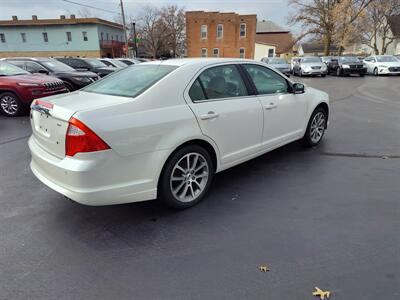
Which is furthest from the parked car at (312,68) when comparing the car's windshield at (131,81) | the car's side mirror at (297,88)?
the car's windshield at (131,81)

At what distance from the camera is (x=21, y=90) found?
8227 mm

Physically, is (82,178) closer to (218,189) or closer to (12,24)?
(218,189)

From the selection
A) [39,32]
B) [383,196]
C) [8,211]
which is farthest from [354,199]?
[39,32]

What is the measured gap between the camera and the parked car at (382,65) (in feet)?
68.7

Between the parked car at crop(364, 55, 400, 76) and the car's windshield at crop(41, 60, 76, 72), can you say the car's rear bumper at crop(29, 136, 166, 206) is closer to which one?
the car's windshield at crop(41, 60, 76, 72)

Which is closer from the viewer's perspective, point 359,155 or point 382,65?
point 359,155

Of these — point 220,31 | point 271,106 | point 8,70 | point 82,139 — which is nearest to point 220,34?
point 220,31

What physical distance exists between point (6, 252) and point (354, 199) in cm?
369

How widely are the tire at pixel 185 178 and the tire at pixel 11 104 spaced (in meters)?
7.44

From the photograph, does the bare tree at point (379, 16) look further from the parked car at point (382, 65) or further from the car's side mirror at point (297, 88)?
the car's side mirror at point (297, 88)

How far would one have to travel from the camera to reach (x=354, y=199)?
340cm

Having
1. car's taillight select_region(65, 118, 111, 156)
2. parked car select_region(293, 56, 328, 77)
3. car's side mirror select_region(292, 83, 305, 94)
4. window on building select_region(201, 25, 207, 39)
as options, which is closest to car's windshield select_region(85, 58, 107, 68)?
car's side mirror select_region(292, 83, 305, 94)

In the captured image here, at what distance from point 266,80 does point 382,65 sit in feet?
71.8

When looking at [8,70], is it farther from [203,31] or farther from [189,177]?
[203,31]
